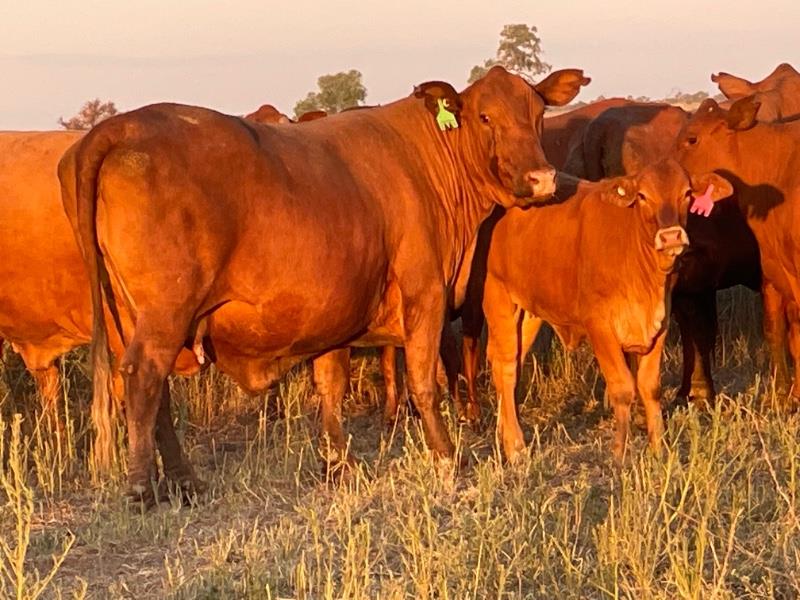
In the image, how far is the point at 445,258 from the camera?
7887mm

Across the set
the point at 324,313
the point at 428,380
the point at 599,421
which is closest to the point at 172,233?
the point at 324,313

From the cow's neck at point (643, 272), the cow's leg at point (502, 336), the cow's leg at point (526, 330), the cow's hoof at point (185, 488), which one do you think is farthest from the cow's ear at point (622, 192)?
the cow's hoof at point (185, 488)

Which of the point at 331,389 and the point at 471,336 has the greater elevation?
the point at 331,389

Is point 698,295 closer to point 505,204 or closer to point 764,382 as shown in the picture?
point 764,382

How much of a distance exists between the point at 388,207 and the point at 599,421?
2729 millimetres

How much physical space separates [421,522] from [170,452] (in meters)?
1.87

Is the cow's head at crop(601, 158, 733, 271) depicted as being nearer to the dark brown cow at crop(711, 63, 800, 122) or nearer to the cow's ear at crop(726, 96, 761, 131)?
the cow's ear at crop(726, 96, 761, 131)

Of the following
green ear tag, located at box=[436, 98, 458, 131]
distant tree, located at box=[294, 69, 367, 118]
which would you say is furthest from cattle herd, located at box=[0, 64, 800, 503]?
distant tree, located at box=[294, 69, 367, 118]

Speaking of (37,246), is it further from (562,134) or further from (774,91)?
(774,91)

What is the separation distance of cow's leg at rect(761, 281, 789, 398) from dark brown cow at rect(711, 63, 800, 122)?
1492 millimetres

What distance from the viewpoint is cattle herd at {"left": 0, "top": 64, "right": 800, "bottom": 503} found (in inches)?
255

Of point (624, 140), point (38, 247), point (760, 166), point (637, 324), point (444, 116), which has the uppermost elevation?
point (444, 116)

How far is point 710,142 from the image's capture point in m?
9.34

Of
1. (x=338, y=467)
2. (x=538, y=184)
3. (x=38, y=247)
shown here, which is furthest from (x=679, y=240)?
(x=38, y=247)
